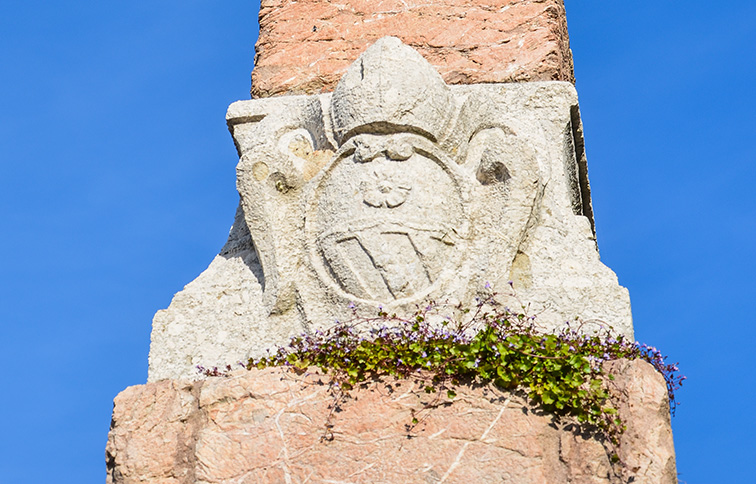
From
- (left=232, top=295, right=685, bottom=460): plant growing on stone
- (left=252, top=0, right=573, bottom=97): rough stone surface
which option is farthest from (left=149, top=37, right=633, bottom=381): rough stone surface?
(left=252, top=0, right=573, bottom=97): rough stone surface

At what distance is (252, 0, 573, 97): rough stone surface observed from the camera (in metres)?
6.04

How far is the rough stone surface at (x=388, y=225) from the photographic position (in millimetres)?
4785

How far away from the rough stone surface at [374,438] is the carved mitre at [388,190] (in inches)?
22.1

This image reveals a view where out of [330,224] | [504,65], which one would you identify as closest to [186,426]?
[330,224]

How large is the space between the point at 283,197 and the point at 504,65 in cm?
153

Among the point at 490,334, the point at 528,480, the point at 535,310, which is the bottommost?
the point at 528,480

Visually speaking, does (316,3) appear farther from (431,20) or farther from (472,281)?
(472,281)

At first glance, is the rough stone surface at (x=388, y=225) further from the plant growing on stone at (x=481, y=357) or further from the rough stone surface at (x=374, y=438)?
the rough stone surface at (x=374, y=438)

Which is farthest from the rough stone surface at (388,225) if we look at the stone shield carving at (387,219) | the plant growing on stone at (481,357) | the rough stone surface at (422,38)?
the rough stone surface at (422,38)

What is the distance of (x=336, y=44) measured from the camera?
6.37m

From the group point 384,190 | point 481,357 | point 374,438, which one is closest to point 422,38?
point 384,190

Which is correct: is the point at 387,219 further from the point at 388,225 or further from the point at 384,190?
the point at 384,190

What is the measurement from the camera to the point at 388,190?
4828mm

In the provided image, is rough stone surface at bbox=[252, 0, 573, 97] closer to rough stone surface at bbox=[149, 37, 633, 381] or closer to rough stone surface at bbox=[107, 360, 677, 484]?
rough stone surface at bbox=[149, 37, 633, 381]
